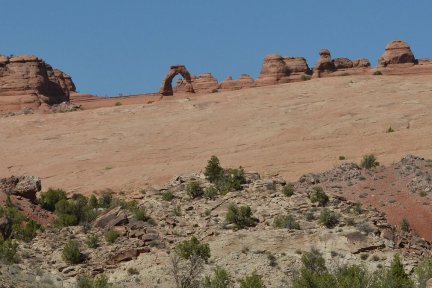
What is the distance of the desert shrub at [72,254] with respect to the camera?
3161 cm

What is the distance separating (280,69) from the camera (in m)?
85.4

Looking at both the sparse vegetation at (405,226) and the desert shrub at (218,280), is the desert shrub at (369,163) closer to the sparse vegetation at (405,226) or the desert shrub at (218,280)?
the sparse vegetation at (405,226)

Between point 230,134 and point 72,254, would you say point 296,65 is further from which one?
point 72,254

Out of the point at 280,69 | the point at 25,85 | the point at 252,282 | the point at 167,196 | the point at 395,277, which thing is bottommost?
the point at 395,277

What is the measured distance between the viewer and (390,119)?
57.1 meters

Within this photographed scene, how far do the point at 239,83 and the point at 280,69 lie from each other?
3.50 m

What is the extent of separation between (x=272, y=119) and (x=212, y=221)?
2654 centimetres

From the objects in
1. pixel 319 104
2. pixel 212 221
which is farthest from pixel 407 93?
pixel 212 221

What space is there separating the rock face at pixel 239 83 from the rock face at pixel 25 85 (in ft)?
41.6

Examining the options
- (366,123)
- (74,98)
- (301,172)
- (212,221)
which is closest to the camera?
(212,221)

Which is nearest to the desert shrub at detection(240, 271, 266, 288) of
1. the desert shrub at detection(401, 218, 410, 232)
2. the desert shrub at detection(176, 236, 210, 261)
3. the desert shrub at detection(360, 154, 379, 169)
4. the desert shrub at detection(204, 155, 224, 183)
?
the desert shrub at detection(176, 236, 210, 261)

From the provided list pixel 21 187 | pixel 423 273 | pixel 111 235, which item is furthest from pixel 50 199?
pixel 423 273

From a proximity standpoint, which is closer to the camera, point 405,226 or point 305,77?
point 405,226

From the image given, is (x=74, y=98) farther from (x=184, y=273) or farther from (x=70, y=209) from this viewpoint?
(x=184, y=273)
